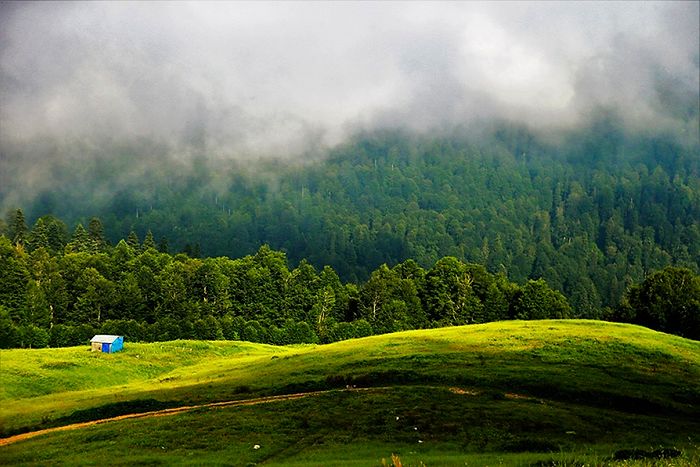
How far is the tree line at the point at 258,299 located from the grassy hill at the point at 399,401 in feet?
132

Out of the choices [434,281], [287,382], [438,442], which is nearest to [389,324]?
[434,281]

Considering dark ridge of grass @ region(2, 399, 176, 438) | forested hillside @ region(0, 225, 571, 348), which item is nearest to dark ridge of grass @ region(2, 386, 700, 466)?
dark ridge of grass @ region(2, 399, 176, 438)

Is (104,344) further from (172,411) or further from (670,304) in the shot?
(670,304)

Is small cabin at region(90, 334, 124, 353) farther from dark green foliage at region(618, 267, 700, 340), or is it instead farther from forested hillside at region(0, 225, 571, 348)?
dark green foliage at region(618, 267, 700, 340)

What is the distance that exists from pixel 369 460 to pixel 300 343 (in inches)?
4084

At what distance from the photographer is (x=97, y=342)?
289 ft

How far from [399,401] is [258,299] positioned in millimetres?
107972

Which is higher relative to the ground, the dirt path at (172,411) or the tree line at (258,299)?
the tree line at (258,299)

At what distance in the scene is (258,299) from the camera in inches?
5846

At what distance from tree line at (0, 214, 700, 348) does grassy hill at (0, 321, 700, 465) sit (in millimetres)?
40253

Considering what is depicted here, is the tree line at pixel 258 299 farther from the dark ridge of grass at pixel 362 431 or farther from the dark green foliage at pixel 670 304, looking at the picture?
the dark ridge of grass at pixel 362 431

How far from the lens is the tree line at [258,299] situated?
117m

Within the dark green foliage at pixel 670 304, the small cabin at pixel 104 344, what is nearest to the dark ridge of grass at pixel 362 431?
the small cabin at pixel 104 344

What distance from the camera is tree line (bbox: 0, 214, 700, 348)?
117 metres
